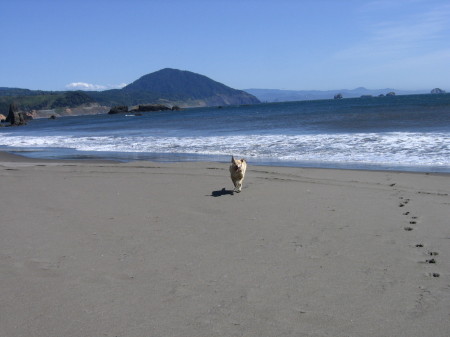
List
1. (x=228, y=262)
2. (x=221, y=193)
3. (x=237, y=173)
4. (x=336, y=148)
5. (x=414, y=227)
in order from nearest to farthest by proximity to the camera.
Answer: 1. (x=228, y=262)
2. (x=414, y=227)
3. (x=221, y=193)
4. (x=237, y=173)
5. (x=336, y=148)

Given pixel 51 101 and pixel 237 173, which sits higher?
pixel 51 101

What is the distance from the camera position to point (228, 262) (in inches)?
176

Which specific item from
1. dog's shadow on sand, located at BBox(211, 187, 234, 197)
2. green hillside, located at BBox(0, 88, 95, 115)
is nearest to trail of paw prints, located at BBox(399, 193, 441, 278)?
dog's shadow on sand, located at BBox(211, 187, 234, 197)

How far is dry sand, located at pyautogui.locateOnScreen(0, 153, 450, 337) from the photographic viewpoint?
3293 mm

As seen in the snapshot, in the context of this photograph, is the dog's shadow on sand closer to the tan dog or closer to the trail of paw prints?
the tan dog

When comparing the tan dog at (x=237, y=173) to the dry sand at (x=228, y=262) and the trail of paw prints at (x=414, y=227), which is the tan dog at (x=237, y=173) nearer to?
the dry sand at (x=228, y=262)

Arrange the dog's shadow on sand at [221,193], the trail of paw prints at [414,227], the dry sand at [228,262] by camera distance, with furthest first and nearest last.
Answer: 1. the dog's shadow on sand at [221,193]
2. the trail of paw prints at [414,227]
3. the dry sand at [228,262]

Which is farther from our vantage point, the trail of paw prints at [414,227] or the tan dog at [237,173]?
the tan dog at [237,173]

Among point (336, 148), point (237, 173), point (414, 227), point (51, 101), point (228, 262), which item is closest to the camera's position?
point (228, 262)

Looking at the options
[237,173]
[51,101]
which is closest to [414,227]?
[237,173]

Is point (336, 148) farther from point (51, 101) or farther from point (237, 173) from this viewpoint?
point (51, 101)

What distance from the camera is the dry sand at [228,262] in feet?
10.8

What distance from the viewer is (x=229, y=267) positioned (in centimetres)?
434

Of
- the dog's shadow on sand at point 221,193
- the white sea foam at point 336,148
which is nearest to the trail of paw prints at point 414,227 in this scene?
the dog's shadow on sand at point 221,193
